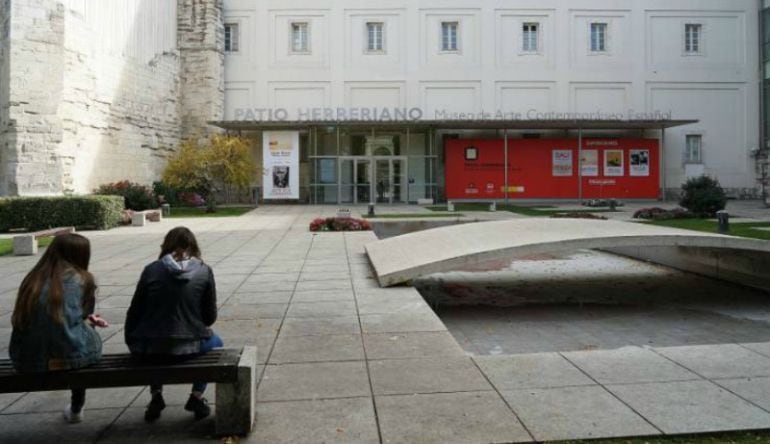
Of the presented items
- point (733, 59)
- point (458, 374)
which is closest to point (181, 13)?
point (733, 59)

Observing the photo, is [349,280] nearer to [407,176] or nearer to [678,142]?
[407,176]

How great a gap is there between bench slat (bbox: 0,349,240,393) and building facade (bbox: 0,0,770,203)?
30.6m

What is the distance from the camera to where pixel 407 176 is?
1387 inches

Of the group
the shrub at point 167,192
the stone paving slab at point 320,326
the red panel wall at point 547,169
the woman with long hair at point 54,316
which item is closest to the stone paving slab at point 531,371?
the stone paving slab at point 320,326

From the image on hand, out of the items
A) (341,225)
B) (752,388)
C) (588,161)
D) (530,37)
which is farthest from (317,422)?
(530,37)

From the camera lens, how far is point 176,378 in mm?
3709

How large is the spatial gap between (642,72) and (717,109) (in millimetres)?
5109

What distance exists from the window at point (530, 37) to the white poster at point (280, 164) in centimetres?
1527

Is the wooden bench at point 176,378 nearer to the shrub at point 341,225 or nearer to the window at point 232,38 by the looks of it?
the shrub at point 341,225

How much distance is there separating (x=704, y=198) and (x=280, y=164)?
2058cm

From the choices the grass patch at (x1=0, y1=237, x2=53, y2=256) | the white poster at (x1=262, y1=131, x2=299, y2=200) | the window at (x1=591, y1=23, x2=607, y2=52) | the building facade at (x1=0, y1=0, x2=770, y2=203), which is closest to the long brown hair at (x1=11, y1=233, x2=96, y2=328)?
the grass patch at (x1=0, y1=237, x2=53, y2=256)

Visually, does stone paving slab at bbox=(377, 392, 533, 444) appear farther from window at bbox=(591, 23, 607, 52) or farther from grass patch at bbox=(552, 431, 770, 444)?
window at bbox=(591, 23, 607, 52)

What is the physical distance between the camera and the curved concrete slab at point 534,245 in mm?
8703

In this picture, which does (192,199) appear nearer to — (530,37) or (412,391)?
(530,37)
